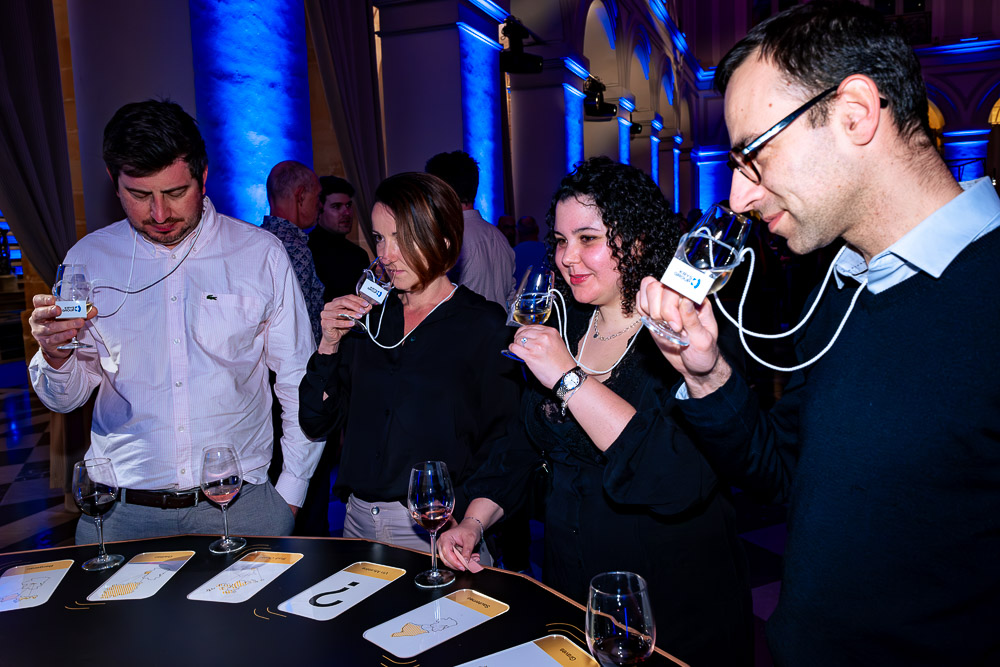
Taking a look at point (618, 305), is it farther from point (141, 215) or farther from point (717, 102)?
point (717, 102)

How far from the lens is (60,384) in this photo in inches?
80.0

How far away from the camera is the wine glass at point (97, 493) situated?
161 centimetres

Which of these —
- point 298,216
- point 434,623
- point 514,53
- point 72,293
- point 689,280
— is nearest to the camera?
point 689,280

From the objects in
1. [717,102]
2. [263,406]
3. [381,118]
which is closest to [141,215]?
[263,406]

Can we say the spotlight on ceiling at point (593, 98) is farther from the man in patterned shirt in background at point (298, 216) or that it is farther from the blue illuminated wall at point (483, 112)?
the man in patterned shirt in background at point (298, 216)

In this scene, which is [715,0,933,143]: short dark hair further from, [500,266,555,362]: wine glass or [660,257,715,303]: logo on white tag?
[500,266,555,362]: wine glass

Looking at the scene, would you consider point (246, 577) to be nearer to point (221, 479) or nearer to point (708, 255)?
point (221, 479)

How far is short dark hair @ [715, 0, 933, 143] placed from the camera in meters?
1.09

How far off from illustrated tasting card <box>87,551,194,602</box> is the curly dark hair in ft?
4.16

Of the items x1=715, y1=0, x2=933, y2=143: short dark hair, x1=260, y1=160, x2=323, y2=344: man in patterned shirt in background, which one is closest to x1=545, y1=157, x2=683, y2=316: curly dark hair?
x1=715, y1=0, x2=933, y2=143: short dark hair

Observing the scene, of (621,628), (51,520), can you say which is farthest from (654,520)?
(51,520)

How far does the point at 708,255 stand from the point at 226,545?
4.30 ft

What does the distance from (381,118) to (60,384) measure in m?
4.55

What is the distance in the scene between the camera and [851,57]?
1.09 meters
